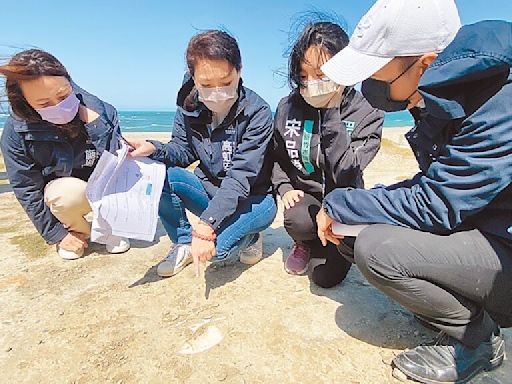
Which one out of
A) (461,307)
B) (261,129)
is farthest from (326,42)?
(461,307)

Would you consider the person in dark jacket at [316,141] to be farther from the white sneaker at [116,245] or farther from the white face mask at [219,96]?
the white sneaker at [116,245]

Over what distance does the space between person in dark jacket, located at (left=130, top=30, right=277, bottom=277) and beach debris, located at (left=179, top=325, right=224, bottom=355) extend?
311mm

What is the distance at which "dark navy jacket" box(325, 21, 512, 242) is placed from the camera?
3.96 feet

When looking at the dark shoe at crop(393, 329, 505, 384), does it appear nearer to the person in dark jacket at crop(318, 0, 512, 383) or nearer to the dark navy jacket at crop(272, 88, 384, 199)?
the person in dark jacket at crop(318, 0, 512, 383)

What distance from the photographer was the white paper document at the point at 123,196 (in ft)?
7.68

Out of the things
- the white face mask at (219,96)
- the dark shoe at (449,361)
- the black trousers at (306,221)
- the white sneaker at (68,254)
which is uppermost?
the white face mask at (219,96)

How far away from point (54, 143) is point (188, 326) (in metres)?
1.55

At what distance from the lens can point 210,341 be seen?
1.76 meters

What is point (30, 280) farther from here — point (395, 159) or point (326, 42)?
point (395, 159)

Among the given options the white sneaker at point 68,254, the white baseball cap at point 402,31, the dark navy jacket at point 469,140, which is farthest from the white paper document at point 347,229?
Answer: the white sneaker at point 68,254

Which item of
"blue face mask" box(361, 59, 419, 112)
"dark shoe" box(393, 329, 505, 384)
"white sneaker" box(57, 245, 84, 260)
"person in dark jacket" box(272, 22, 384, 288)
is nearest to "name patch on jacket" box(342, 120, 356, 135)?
"person in dark jacket" box(272, 22, 384, 288)

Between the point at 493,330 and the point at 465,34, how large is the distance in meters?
1.12

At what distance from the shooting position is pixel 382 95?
5.38 ft

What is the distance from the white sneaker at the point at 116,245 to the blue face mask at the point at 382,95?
1967 mm
